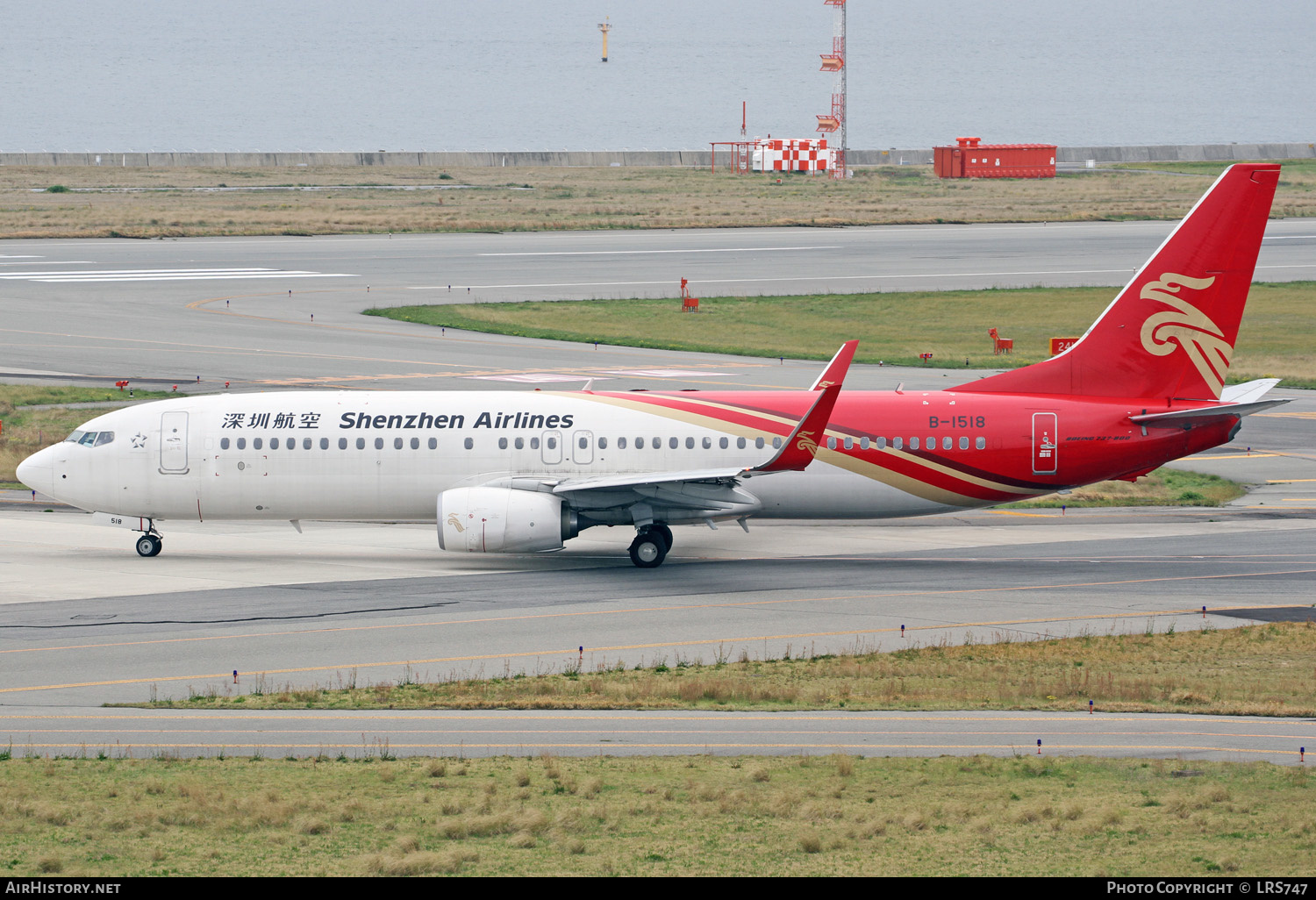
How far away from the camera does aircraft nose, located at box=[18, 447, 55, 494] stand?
137ft

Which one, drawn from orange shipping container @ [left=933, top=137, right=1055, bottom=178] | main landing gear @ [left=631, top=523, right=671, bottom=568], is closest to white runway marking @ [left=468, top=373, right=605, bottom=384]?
main landing gear @ [left=631, top=523, right=671, bottom=568]

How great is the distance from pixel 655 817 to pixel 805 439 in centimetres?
1907

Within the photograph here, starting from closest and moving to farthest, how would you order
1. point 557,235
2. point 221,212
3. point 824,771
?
point 824,771, point 557,235, point 221,212

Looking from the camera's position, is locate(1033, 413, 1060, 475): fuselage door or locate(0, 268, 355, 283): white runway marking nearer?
locate(1033, 413, 1060, 475): fuselage door

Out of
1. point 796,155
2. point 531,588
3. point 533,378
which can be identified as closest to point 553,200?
point 796,155

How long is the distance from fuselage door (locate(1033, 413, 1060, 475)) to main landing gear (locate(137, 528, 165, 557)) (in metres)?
24.8

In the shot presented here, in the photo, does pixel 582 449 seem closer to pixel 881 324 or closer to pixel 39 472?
pixel 39 472

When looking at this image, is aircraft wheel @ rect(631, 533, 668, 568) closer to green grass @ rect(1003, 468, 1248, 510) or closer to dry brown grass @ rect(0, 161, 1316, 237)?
green grass @ rect(1003, 468, 1248, 510)

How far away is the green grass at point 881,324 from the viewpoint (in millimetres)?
74625

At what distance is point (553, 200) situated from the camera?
5723 inches
